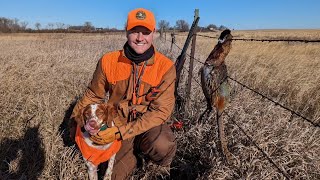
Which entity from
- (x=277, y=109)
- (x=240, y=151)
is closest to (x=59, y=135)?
(x=240, y=151)

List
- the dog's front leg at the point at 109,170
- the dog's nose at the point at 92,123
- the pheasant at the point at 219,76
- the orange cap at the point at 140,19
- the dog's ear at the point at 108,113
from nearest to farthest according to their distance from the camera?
1. the dog's nose at the point at 92,123
2. the dog's ear at the point at 108,113
3. the pheasant at the point at 219,76
4. the orange cap at the point at 140,19
5. the dog's front leg at the point at 109,170

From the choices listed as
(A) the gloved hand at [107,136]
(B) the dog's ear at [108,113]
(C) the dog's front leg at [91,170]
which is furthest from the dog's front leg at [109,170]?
(B) the dog's ear at [108,113]

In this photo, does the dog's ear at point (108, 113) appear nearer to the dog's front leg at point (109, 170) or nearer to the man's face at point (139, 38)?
the dog's front leg at point (109, 170)

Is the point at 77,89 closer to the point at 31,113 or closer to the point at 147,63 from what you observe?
the point at 31,113

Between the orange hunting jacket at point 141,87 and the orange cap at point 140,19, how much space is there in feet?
0.99

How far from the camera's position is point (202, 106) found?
13.3 feet

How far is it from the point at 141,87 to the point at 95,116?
0.65 metres

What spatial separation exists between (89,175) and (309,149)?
83.7 inches

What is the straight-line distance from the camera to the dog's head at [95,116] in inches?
100

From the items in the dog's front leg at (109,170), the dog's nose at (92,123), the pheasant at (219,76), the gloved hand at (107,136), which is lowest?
the dog's front leg at (109,170)

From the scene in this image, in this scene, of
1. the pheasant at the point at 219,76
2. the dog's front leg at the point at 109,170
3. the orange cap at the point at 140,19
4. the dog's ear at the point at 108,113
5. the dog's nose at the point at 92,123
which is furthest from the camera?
the dog's front leg at the point at 109,170

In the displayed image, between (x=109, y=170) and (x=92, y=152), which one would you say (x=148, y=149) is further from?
(x=92, y=152)

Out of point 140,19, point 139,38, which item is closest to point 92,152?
point 139,38

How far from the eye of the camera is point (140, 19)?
291cm
